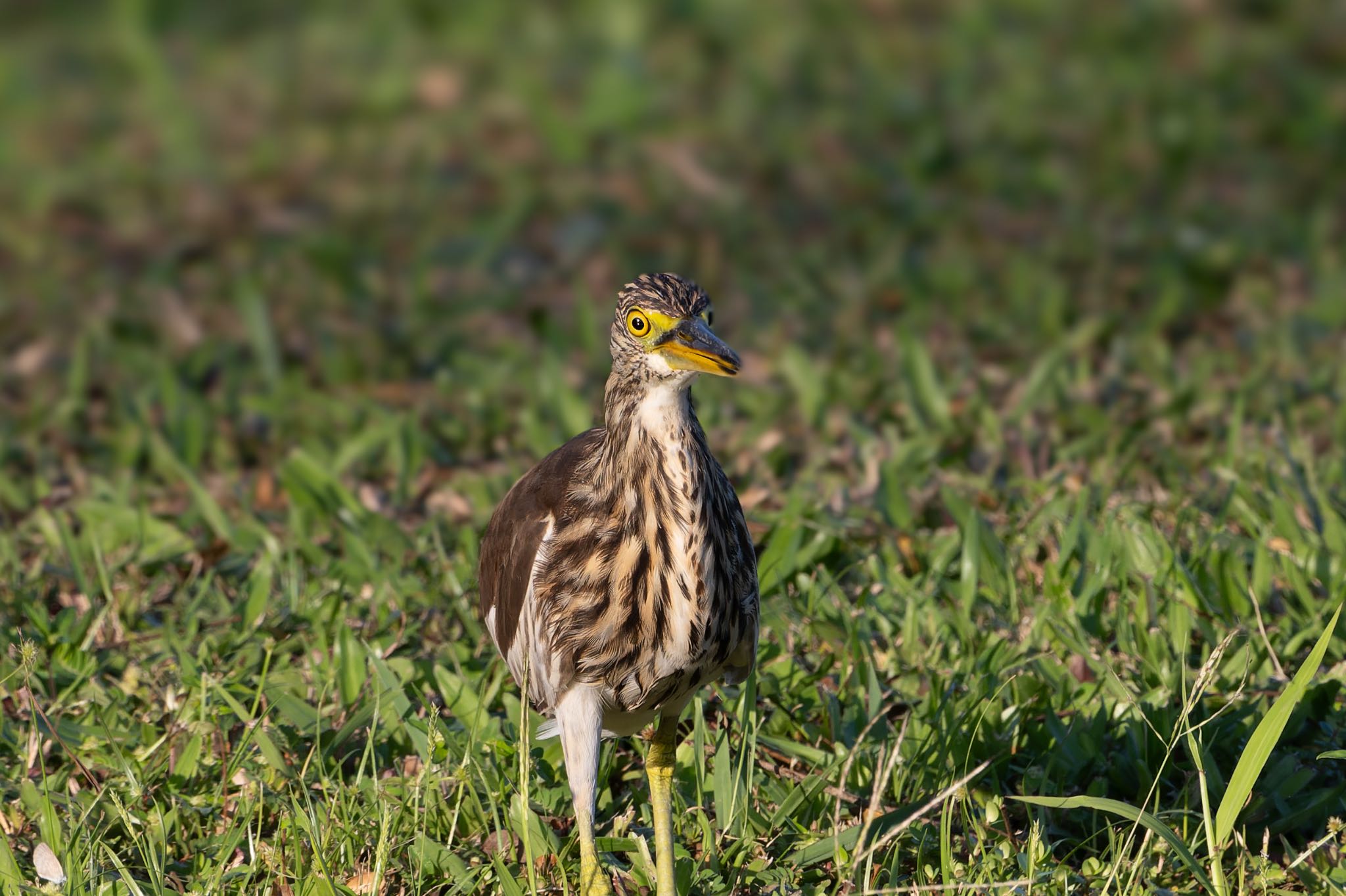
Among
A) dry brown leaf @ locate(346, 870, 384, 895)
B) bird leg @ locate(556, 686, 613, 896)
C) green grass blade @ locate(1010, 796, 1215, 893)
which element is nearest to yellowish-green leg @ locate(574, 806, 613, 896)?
bird leg @ locate(556, 686, 613, 896)

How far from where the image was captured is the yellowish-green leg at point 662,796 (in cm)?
388

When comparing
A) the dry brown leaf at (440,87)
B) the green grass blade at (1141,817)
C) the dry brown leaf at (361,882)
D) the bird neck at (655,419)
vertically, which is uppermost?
the bird neck at (655,419)

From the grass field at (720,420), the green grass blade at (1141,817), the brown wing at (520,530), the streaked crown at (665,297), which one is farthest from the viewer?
the grass field at (720,420)

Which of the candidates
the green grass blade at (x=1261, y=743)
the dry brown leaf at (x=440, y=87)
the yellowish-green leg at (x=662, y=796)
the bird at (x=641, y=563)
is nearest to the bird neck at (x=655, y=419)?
the bird at (x=641, y=563)

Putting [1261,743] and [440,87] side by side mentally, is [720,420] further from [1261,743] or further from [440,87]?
[440,87]

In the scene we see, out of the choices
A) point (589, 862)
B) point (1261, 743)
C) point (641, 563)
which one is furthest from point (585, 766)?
point (1261, 743)

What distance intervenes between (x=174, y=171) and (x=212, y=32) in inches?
90.2

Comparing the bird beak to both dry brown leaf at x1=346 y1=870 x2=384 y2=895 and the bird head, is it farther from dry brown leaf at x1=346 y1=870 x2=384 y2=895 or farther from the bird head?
dry brown leaf at x1=346 y1=870 x2=384 y2=895

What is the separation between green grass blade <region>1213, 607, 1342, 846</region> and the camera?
141 inches

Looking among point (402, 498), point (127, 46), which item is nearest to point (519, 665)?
point (402, 498)

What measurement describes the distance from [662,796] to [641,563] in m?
0.71

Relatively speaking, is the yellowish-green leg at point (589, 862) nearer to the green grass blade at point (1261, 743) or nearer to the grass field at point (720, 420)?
the grass field at point (720, 420)

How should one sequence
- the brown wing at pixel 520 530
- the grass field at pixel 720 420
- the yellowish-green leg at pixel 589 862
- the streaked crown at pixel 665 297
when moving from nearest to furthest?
Result: 1. the streaked crown at pixel 665 297
2. the yellowish-green leg at pixel 589 862
3. the brown wing at pixel 520 530
4. the grass field at pixel 720 420

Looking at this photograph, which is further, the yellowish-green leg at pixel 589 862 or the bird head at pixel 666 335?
the yellowish-green leg at pixel 589 862
